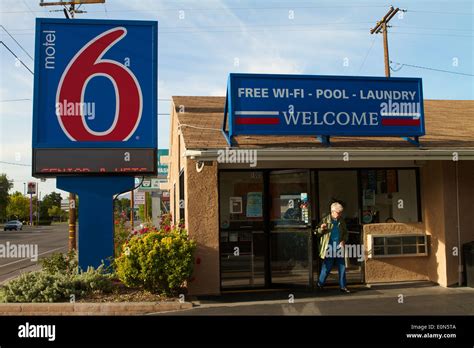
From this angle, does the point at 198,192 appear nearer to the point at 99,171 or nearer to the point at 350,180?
the point at 99,171

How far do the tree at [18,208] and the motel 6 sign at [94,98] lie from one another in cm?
9039

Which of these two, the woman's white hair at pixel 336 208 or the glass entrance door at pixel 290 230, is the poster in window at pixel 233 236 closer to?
the glass entrance door at pixel 290 230

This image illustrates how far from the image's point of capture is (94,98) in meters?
9.95

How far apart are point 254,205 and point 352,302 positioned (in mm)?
2681

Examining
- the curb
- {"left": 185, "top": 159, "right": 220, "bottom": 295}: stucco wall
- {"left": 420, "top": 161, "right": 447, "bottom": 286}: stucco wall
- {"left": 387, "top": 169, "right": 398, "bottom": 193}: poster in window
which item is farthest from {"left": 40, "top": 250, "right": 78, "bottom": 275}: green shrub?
{"left": 420, "top": 161, "right": 447, "bottom": 286}: stucco wall

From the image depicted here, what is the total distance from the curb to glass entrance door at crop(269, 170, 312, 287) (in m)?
2.41

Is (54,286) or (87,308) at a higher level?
(54,286)

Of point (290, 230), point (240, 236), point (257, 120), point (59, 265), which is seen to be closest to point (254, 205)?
Answer: point (240, 236)

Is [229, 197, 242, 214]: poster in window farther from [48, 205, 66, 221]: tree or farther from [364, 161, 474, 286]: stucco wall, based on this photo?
[48, 205, 66, 221]: tree

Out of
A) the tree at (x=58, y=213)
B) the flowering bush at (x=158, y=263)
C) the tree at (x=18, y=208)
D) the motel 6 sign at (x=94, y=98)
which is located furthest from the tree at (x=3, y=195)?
the flowering bush at (x=158, y=263)

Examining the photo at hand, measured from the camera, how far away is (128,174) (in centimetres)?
982

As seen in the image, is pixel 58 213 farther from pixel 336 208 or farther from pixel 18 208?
pixel 336 208

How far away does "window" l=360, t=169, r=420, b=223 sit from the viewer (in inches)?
398
